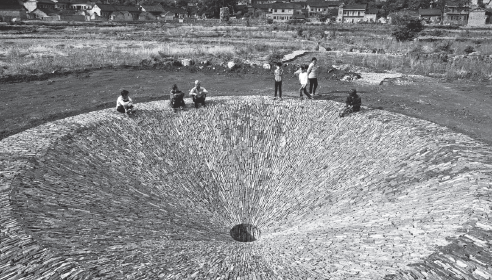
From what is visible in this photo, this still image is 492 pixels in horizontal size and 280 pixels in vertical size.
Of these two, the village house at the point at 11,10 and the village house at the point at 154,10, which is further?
the village house at the point at 154,10

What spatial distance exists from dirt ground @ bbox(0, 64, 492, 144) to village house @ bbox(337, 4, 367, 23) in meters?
90.6

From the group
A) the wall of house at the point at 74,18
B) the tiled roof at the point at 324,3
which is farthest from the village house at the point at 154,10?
the tiled roof at the point at 324,3

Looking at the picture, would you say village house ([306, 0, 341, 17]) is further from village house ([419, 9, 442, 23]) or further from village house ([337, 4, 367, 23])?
village house ([419, 9, 442, 23])

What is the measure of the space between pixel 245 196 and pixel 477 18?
93.1 meters

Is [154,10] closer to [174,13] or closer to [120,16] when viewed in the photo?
[174,13]

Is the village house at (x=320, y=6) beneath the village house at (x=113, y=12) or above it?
above

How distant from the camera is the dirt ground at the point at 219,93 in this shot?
19000 mm

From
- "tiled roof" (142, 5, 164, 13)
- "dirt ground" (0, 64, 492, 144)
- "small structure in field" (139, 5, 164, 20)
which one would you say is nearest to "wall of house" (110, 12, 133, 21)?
"small structure in field" (139, 5, 164, 20)

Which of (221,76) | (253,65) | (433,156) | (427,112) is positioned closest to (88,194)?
(433,156)

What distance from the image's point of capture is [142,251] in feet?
28.3

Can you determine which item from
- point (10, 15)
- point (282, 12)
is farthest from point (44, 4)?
point (282, 12)

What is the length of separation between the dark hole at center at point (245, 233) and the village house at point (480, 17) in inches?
3665

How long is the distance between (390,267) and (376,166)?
5661 mm

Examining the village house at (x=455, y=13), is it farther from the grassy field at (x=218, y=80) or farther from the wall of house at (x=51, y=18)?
the wall of house at (x=51, y=18)
